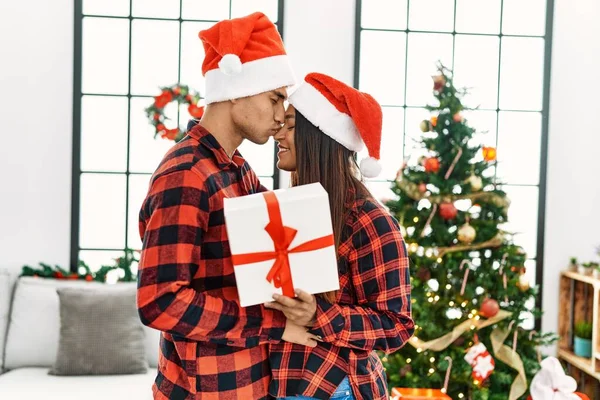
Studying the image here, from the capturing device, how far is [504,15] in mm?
4082

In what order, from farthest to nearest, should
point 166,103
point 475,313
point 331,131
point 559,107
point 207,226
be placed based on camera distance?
1. point 559,107
2. point 166,103
3. point 475,313
4. point 331,131
5. point 207,226

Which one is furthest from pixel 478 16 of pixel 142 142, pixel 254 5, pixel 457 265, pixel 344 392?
pixel 344 392

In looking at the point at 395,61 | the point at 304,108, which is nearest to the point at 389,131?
the point at 395,61

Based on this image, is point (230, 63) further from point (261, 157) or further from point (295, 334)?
point (261, 157)

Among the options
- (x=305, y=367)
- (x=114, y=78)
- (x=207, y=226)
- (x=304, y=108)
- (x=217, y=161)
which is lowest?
(x=305, y=367)

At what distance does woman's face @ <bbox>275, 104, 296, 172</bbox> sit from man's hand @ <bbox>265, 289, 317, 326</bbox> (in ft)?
1.30

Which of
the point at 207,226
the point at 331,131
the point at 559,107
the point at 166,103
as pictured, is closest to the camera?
the point at 207,226

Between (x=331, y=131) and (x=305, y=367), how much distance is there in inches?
21.5

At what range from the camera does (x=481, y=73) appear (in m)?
4.11

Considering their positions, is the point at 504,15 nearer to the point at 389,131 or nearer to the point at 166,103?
the point at 389,131

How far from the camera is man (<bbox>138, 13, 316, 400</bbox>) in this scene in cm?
132

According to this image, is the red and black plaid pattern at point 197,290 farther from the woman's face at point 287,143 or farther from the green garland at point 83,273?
the green garland at point 83,273

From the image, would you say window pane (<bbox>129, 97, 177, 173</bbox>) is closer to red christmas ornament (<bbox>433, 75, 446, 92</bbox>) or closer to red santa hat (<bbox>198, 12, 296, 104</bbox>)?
red christmas ornament (<bbox>433, 75, 446, 92</bbox>)

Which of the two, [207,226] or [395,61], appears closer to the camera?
[207,226]
